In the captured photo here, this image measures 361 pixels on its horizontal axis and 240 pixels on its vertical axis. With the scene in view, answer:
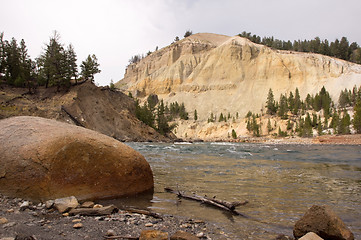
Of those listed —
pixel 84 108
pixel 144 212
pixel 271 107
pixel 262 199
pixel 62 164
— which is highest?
pixel 271 107

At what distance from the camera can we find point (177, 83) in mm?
113500

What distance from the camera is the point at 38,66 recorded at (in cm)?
4331

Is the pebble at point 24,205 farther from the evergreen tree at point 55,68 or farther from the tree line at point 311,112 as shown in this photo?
the tree line at point 311,112

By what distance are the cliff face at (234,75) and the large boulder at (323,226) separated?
88513 mm

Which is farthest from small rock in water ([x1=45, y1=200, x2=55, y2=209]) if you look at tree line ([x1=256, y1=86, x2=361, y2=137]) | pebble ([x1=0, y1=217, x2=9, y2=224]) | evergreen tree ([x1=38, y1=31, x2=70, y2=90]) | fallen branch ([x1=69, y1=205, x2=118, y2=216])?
tree line ([x1=256, y1=86, x2=361, y2=137])

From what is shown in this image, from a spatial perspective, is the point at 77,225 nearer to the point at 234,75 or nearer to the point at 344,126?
the point at 344,126

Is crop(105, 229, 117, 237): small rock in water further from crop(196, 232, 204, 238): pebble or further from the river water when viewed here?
the river water

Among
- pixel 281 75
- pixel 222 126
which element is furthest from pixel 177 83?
pixel 281 75

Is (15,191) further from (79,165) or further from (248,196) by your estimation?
(248,196)

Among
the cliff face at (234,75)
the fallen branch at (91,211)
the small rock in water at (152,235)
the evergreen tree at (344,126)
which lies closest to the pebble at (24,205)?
the fallen branch at (91,211)

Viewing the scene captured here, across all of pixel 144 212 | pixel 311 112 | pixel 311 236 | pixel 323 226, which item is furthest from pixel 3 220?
pixel 311 112

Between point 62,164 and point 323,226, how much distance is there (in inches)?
212

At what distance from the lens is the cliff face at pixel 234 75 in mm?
89238

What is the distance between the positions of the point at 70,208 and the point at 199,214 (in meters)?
2.68
